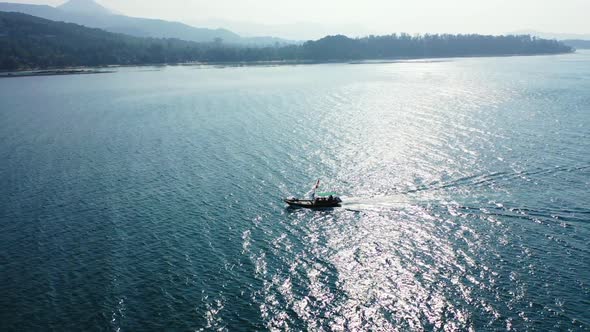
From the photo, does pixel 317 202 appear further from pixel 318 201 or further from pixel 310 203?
pixel 310 203

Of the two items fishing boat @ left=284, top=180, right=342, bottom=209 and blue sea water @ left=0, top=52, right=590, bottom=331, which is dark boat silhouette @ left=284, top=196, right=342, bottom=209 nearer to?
→ fishing boat @ left=284, top=180, right=342, bottom=209

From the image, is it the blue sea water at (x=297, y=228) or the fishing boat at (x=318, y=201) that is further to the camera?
the fishing boat at (x=318, y=201)

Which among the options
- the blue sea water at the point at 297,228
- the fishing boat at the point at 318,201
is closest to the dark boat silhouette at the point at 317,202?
the fishing boat at the point at 318,201

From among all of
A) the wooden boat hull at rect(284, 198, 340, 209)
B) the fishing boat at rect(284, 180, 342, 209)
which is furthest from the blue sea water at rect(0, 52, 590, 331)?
the fishing boat at rect(284, 180, 342, 209)

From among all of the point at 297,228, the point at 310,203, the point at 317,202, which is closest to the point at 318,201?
the point at 317,202

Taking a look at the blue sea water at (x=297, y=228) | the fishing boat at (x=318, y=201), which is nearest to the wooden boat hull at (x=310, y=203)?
the fishing boat at (x=318, y=201)

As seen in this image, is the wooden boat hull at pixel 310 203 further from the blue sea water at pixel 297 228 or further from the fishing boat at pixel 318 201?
the blue sea water at pixel 297 228
